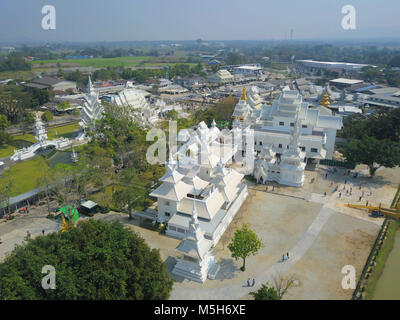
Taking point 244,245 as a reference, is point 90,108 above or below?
above

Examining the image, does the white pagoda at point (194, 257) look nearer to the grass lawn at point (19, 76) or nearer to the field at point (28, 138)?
the field at point (28, 138)

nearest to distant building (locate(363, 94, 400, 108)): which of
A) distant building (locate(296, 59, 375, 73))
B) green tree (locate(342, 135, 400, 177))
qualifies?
green tree (locate(342, 135, 400, 177))

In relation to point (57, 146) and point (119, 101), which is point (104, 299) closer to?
point (57, 146)

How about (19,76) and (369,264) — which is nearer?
(369,264)

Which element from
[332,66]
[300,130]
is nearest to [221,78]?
[332,66]

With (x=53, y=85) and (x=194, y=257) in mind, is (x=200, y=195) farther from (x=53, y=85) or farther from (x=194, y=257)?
(x=53, y=85)
